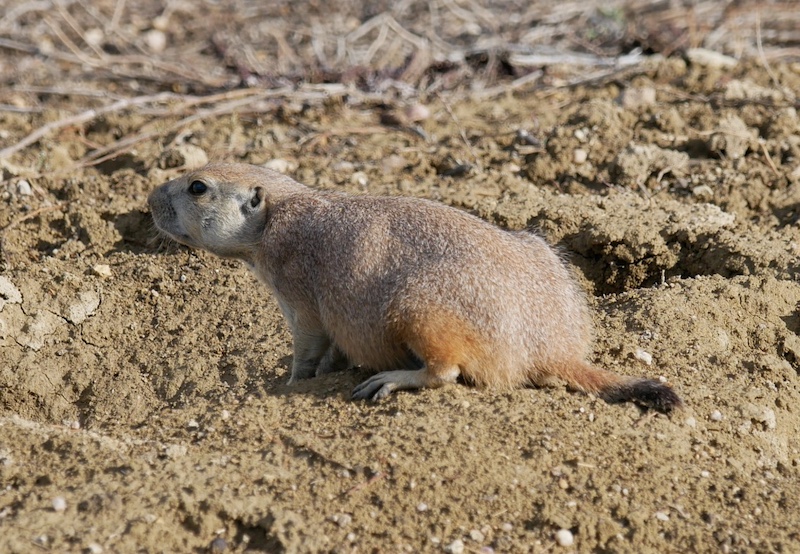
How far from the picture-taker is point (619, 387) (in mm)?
4719

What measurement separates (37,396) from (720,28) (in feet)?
29.1

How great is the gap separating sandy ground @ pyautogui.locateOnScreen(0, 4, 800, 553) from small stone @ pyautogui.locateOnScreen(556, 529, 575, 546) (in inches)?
0.9

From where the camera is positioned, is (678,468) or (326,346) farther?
(326,346)

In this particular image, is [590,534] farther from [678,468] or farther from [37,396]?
[37,396]

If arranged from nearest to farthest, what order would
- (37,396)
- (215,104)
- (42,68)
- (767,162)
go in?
1. (37,396)
2. (767,162)
3. (215,104)
4. (42,68)

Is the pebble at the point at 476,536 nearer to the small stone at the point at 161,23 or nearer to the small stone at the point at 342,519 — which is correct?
the small stone at the point at 342,519

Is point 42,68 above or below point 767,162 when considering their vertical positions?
below

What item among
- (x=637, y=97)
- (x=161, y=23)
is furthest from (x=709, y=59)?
(x=161, y=23)

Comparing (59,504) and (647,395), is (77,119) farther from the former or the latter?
(647,395)

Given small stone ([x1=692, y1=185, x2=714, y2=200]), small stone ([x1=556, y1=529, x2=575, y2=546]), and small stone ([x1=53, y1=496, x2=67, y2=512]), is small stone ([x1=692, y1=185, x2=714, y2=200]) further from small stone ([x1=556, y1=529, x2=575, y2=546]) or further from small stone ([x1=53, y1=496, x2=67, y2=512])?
small stone ([x1=53, y1=496, x2=67, y2=512])

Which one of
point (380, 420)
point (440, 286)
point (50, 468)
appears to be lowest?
point (50, 468)

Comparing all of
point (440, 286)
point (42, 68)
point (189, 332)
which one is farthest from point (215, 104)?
point (440, 286)

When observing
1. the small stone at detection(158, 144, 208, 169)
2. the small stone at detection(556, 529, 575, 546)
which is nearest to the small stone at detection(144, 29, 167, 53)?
the small stone at detection(158, 144, 208, 169)

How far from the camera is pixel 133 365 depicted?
19.5 ft
